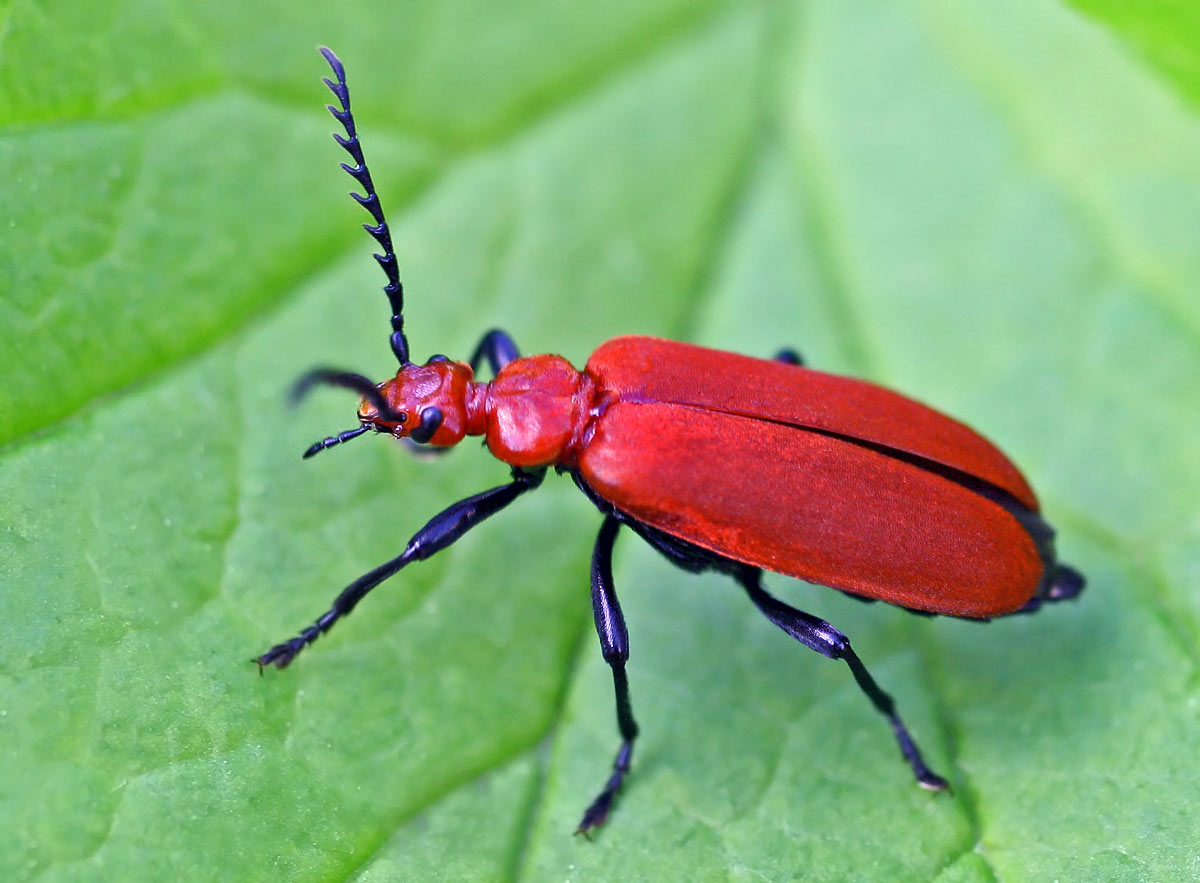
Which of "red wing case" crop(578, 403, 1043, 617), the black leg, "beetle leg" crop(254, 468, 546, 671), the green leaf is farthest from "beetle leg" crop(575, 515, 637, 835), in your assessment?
the green leaf

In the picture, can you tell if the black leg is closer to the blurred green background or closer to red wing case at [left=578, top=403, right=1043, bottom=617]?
the blurred green background

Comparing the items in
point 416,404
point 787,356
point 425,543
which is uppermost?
point 787,356

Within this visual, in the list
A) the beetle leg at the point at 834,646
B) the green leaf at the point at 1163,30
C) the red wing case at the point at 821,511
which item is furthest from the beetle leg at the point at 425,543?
the green leaf at the point at 1163,30

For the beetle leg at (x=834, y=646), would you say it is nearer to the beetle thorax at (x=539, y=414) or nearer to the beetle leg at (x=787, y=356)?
the beetle thorax at (x=539, y=414)

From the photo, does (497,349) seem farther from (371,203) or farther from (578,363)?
(371,203)

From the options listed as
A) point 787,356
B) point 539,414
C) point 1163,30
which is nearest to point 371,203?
point 539,414

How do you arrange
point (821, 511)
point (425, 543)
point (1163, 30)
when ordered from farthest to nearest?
point (1163, 30), point (425, 543), point (821, 511)
